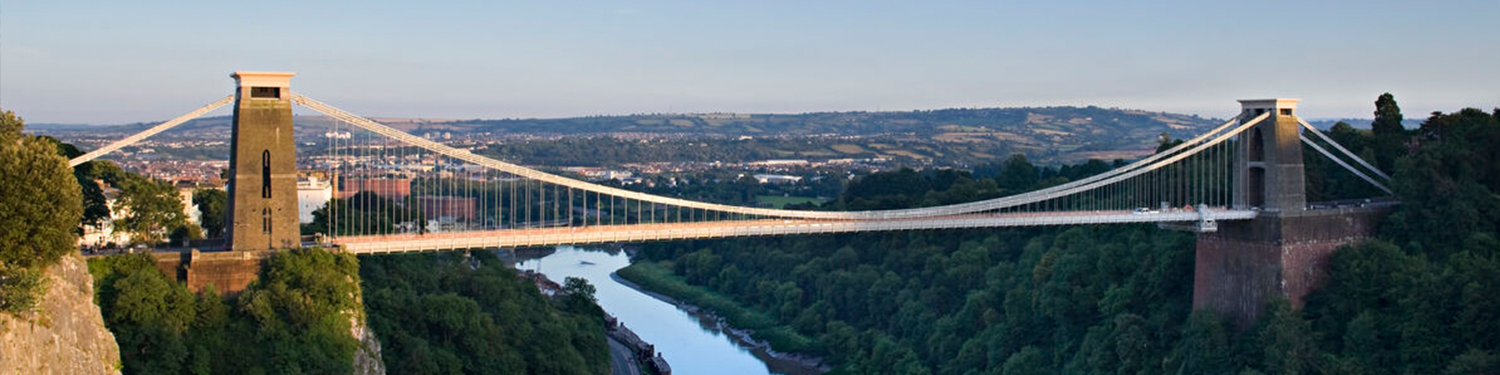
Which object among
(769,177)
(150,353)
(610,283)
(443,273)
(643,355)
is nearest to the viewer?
(150,353)

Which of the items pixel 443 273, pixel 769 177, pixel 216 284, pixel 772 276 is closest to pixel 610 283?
pixel 772 276

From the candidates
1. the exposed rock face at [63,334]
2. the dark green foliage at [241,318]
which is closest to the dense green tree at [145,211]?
the dark green foliage at [241,318]

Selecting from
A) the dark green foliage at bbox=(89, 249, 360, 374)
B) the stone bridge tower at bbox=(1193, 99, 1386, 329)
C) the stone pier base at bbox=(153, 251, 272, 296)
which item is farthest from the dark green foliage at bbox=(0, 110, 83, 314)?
the stone bridge tower at bbox=(1193, 99, 1386, 329)

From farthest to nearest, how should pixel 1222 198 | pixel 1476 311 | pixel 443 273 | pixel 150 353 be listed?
pixel 1222 198, pixel 443 273, pixel 1476 311, pixel 150 353

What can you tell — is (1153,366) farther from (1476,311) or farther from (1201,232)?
(1476,311)

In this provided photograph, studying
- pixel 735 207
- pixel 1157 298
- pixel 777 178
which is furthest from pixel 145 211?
pixel 777 178

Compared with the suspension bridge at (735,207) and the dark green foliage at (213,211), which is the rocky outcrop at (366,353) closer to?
the suspension bridge at (735,207)
